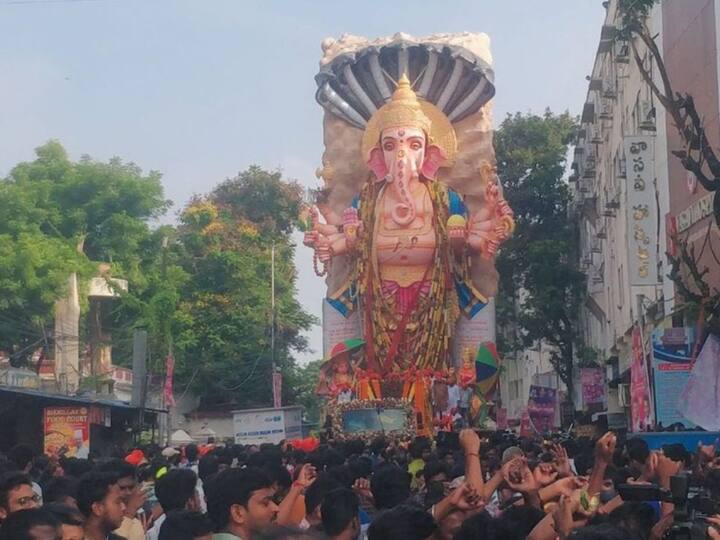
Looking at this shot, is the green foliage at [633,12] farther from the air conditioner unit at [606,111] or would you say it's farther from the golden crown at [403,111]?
the air conditioner unit at [606,111]

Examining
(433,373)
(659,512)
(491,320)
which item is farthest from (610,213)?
(659,512)

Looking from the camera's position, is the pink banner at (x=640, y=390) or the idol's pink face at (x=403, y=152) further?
the idol's pink face at (x=403, y=152)

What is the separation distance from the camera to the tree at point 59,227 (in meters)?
33.6

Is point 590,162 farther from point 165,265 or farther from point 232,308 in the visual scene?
point 165,265

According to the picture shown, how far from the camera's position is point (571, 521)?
17.1 ft

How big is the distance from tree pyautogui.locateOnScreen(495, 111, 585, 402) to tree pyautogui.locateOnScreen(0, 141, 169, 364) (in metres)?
11.5

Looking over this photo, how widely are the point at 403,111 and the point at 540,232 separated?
8737mm

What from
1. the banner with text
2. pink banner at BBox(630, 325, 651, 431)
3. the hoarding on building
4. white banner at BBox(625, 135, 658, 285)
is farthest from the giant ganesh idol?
pink banner at BBox(630, 325, 651, 431)

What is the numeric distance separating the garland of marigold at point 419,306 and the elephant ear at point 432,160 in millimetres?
343

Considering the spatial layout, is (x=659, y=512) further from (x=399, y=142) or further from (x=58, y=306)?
(x=58, y=306)

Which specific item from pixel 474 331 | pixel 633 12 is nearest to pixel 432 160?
pixel 474 331

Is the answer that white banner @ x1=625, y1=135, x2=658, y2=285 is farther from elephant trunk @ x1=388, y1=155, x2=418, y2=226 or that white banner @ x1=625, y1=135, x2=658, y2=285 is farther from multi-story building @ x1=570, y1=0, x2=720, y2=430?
elephant trunk @ x1=388, y1=155, x2=418, y2=226

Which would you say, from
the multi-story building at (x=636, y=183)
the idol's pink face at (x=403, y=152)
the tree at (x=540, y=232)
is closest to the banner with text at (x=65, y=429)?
the multi-story building at (x=636, y=183)

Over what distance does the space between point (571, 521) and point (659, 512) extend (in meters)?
1.23
